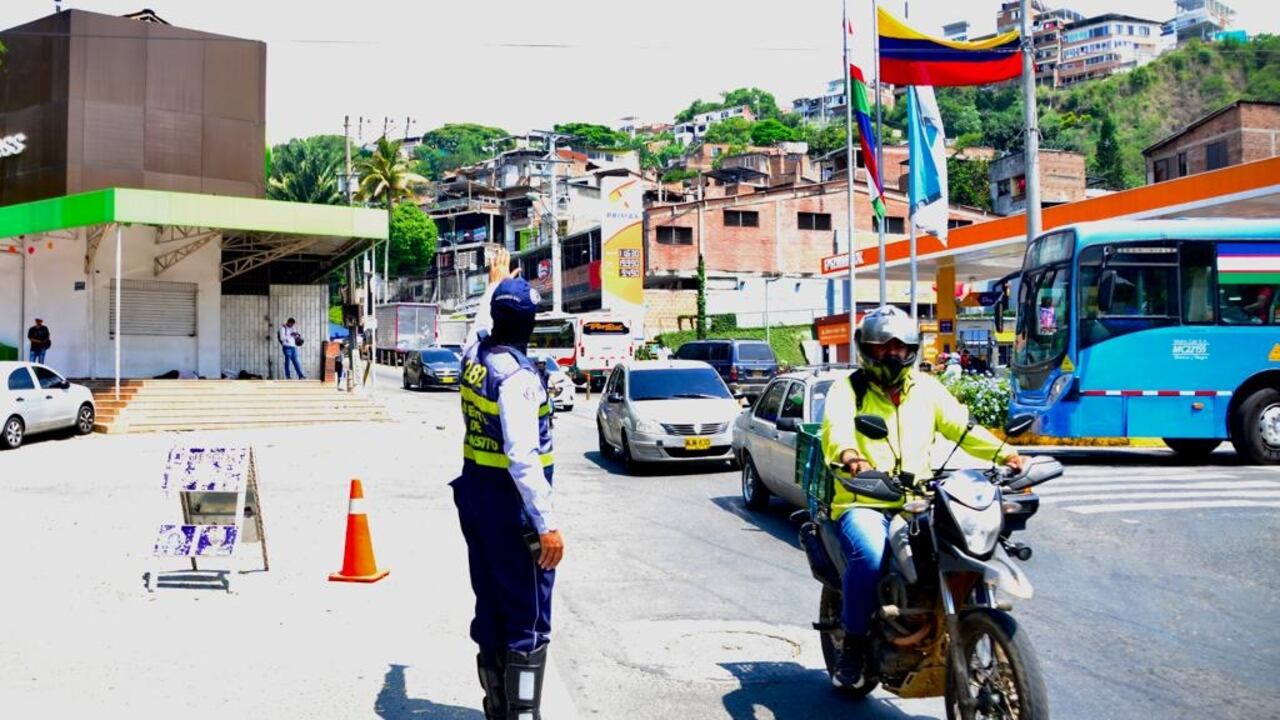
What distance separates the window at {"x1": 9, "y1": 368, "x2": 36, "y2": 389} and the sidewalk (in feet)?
24.7

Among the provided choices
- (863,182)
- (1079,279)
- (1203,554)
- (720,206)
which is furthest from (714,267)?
(1203,554)

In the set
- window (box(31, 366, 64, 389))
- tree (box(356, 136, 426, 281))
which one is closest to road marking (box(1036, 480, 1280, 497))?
window (box(31, 366, 64, 389))

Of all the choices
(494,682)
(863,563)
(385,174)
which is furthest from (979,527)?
(385,174)

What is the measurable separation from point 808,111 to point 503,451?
200 m

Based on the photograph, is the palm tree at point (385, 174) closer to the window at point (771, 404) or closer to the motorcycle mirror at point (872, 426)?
the window at point (771, 404)

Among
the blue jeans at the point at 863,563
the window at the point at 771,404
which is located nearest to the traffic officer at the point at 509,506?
the blue jeans at the point at 863,563

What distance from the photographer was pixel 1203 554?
9.93m

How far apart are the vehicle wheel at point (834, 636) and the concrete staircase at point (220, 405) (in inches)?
840

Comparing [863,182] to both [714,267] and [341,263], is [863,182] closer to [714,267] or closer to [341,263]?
[714,267]

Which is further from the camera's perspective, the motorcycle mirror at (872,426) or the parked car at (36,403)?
the parked car at (36,403)

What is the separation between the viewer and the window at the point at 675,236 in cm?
6103

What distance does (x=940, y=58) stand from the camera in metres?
22.6

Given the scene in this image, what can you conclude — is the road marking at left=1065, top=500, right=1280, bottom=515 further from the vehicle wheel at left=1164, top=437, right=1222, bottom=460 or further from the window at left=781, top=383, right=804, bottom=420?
the vehicle wheel at left=1164, top=437, right=1222, bottom=460

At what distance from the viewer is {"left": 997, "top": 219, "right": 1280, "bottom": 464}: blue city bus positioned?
52.9 feet
